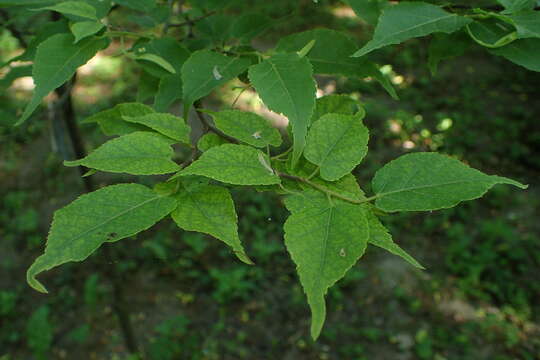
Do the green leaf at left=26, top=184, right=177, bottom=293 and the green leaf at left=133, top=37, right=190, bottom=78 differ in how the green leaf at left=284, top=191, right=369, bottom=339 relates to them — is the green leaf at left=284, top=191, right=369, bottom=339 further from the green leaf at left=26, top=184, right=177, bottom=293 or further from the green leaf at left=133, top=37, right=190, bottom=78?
the green leaf at left=133, top=37, right=190, bottom=78

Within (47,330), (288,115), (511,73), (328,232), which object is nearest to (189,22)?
(288,115)

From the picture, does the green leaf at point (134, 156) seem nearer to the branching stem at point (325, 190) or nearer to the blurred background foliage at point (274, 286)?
the branching stem at point (325, 190)

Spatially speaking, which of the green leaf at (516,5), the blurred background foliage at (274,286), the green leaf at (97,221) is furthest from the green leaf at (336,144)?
the blurred background foliage at (274,286)

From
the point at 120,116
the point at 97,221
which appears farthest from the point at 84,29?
the point at 97,221

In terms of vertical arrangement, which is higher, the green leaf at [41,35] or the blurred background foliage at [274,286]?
the green leaf at [41,35]

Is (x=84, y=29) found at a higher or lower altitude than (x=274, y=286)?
higher

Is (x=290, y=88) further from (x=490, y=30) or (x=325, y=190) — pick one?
(x=490, y=30)
